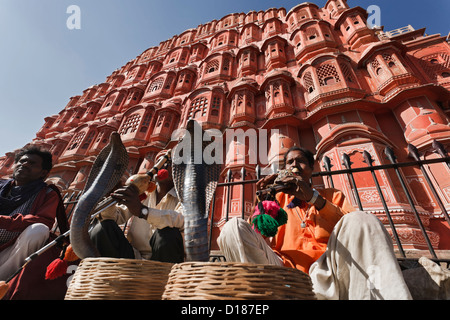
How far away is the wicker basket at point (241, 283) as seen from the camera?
2.97 ft

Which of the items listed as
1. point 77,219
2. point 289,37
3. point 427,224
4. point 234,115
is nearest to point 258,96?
point 234,115

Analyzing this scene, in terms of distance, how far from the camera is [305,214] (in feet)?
6.51

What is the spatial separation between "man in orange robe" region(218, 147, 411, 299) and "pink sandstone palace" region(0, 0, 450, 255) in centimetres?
124

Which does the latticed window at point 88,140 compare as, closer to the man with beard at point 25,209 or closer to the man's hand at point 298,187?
the man with beard at point 25,209

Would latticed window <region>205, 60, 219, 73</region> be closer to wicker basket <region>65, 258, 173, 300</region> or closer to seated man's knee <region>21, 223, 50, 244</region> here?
seated man's knee <region>21, 223, 50, 244</region>

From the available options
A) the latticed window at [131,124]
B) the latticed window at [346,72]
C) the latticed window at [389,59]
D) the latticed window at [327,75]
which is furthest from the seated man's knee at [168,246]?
the latticed window at [131,124]

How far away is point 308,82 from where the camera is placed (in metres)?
9.77

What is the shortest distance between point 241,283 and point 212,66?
1609 cm

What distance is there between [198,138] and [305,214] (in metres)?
1.34

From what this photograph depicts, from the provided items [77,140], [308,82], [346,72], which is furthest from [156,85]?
[346,72]

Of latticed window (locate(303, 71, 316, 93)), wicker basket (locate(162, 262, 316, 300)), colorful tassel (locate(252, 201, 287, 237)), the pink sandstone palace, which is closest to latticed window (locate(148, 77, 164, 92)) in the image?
the pink sandstone palace

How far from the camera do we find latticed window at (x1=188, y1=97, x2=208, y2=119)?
11.2m

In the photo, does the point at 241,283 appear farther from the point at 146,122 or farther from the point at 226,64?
the point at 226,64
